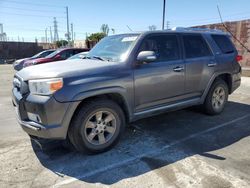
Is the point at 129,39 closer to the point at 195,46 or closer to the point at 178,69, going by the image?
the point at 178,69

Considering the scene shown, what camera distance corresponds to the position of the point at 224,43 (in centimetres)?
573

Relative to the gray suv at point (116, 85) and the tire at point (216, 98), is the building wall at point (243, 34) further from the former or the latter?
the gray suv at point (116, 85)

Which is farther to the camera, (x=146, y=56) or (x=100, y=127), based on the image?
(x=146, y=56)

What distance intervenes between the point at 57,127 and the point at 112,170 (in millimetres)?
912

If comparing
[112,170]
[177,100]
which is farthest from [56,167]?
[177,100]

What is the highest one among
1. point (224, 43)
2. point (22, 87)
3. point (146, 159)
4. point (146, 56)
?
point (224, 43)

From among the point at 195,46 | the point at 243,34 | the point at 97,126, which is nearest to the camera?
the point at 97,126

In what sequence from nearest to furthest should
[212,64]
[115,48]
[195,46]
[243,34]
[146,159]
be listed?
[146,159] → [115,48] → [195,46] → [212,64] → [243,34]

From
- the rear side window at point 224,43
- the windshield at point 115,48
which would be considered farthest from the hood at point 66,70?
the rear side window at point 224,43

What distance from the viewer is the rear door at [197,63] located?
481 cm

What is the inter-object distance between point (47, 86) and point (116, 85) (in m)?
1.00

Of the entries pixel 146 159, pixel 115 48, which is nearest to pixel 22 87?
pixel 115 48

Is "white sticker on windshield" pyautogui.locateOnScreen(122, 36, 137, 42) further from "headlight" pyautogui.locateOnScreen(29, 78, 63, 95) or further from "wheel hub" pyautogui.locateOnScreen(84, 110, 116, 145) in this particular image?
"headlight" pyautogui.locateOnScreen(29, 78, 63, 95)

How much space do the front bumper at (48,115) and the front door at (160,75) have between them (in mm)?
1222
